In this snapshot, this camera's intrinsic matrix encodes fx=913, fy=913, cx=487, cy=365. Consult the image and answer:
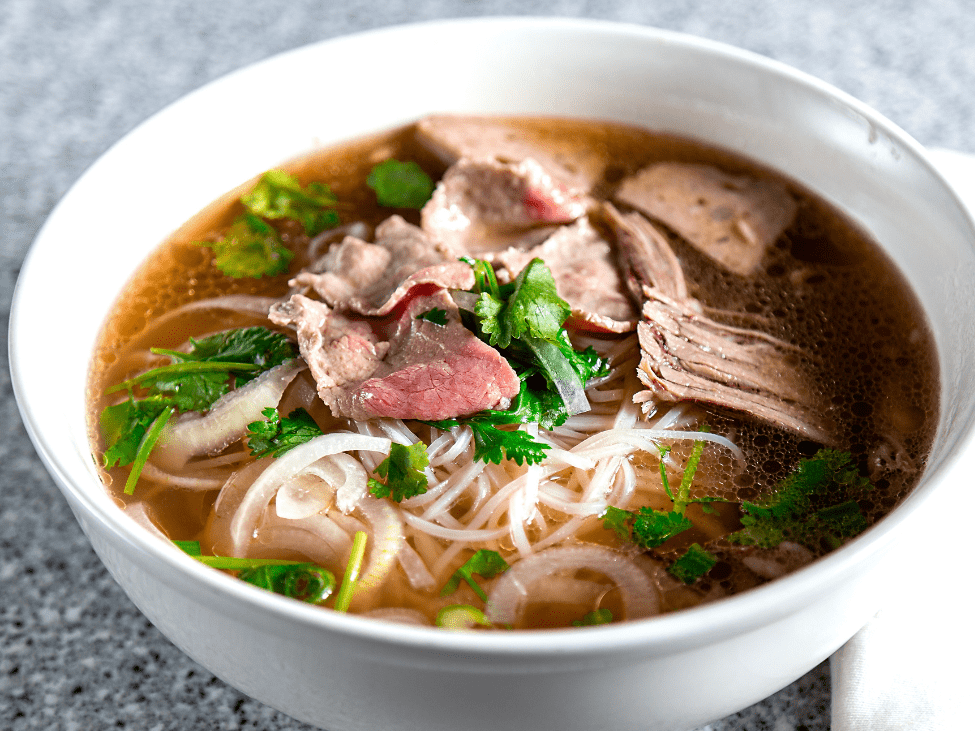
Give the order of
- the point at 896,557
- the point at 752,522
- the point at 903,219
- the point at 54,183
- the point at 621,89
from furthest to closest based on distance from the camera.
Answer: the point at 54,183 → the point at 621,89 → the point at 903,219 → the point at 752,522 → the point at 896,557

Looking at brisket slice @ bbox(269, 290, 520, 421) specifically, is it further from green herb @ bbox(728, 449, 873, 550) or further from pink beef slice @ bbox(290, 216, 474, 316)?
green herb @ bbox(728, 449, 873, 550)

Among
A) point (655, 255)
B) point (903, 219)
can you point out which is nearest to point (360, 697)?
point (655, 255)

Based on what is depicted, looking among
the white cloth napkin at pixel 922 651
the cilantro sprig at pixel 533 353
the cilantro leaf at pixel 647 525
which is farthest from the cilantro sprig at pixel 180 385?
the white cloth napkin at pixel 922 651

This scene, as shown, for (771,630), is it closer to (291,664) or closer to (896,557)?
(896,557)

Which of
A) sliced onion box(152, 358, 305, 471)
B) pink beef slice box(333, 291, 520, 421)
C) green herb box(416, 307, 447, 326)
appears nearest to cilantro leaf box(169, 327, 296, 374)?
sliced onion box(152, 358, 305, 471)

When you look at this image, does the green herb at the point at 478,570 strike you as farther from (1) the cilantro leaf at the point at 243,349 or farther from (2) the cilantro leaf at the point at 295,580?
Result: (1) the cilantro leaf at the point at 243,349

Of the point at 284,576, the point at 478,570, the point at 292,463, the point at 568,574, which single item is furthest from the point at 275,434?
the point at 568,574

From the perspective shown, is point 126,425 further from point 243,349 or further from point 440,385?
point 440,385
